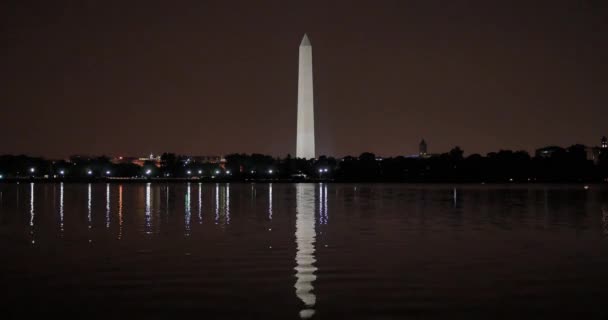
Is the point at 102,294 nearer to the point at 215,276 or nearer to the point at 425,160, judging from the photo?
the point at 215,276

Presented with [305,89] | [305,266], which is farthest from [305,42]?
[305,266]

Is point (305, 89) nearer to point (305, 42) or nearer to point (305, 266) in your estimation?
point (305, 42)

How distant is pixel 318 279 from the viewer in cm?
1748

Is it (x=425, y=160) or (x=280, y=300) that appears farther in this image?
(x=425, y=160)

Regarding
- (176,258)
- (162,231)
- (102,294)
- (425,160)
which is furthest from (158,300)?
(425,160)

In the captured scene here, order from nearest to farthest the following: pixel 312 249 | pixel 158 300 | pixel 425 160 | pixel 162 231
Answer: pixel 158 300, pixel 312 249, pixel 162 231, pixel 425 160

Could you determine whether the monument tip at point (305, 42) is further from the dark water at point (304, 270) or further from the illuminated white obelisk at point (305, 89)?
the dark water at point (304, 270)

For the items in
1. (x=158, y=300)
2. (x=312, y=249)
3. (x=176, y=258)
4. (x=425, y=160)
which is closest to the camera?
(x=158, y=300)

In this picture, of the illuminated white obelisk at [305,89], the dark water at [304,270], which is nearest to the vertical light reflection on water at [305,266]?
the dark water at [304,270]

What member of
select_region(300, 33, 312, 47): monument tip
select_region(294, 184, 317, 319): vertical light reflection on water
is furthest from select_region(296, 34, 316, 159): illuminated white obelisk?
select_region(294, 184, 317, 319): vertical light reflection on water

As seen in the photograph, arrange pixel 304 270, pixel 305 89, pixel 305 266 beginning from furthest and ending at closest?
pixel 305 89 → pixel 305 266 → pixel 304 270

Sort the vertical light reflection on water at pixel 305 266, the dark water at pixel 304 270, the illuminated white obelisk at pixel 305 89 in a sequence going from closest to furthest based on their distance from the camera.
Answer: the dark water at pixel 304 270
the vertical light reflection on water at pixel 305 266
the illuminated white obelisk at pixel 305 89

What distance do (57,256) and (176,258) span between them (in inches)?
121

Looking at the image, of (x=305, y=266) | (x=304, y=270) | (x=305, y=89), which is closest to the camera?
(x=304, y=270)
